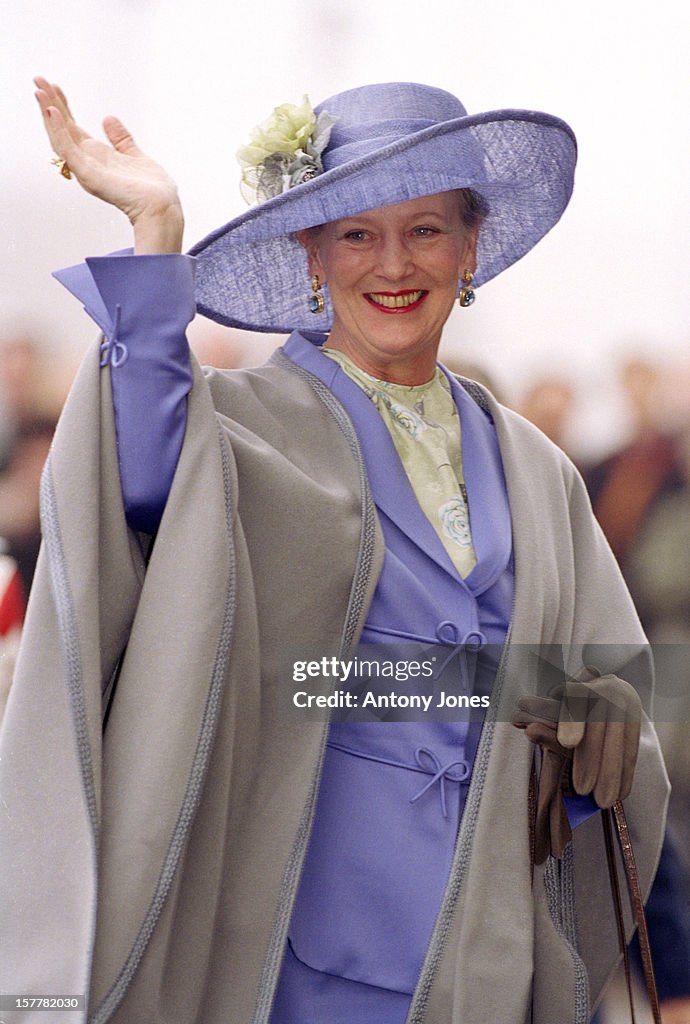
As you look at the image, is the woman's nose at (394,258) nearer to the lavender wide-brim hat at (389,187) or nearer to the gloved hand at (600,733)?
the lavender wide-brim hat at (389,187)

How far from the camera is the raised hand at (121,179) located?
1359mm

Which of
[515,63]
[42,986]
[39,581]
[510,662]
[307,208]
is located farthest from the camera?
[515,63]

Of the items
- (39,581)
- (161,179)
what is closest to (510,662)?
(39,581)

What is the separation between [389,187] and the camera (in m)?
1.55

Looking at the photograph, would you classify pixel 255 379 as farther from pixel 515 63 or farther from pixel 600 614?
pixel 515 63

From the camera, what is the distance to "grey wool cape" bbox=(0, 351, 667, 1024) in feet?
4.02

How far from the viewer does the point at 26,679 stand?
1271mm

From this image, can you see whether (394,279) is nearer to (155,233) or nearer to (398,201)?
(398,201)

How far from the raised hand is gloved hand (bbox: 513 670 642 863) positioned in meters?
0.72

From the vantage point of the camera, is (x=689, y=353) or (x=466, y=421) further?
(x=689, y=353)

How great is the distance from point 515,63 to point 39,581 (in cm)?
121

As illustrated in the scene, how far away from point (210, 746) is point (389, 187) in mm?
757

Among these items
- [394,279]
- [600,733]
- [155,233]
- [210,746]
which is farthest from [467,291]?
[210,746]

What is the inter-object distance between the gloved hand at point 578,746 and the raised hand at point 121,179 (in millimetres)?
722
